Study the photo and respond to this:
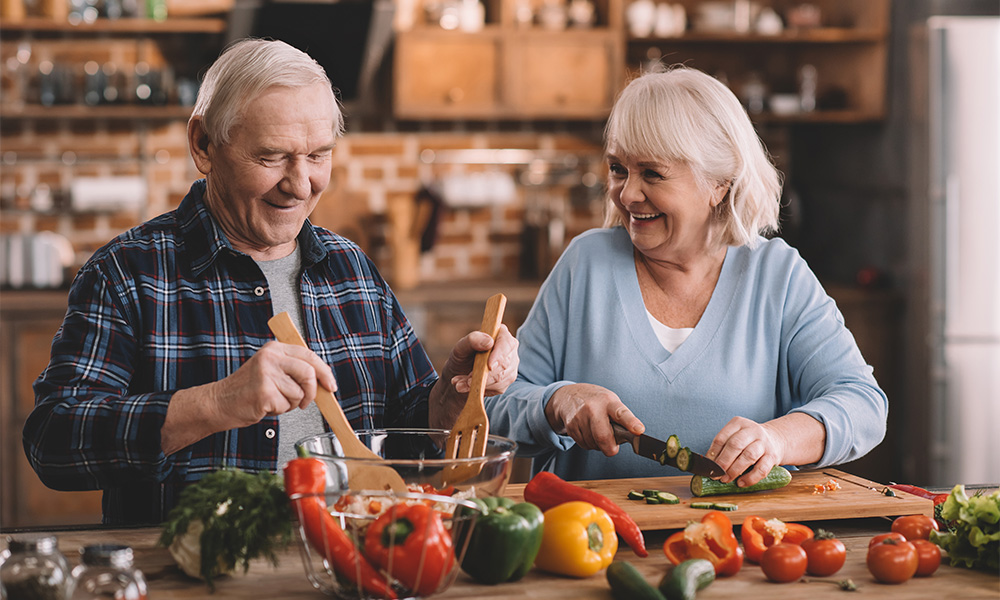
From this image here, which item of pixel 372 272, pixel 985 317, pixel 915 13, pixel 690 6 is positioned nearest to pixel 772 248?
pixel 372 272

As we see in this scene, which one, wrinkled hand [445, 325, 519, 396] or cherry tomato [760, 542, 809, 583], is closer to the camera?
cherry tomato [760, 542, 809, 583]

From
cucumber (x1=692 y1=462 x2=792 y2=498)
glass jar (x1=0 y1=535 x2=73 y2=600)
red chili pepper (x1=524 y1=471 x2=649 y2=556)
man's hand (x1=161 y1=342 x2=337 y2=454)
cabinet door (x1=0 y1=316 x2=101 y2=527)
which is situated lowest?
cabinet door (x1=0 y1=316 x2=101 y2=527)

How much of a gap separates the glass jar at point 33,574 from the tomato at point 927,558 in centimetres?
99

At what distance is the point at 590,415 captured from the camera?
5.61ft

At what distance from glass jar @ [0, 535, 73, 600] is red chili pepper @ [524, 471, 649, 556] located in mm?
632

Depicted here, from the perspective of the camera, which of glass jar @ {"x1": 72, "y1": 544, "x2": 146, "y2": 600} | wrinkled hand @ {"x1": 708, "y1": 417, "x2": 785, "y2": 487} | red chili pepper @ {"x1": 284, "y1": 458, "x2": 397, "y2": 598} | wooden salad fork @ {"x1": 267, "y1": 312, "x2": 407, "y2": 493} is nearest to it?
glass jar @ {"x1": 72, "y1": 544, "x2": 146, "y2": 600}

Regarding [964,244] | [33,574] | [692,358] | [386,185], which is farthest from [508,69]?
[33,574]

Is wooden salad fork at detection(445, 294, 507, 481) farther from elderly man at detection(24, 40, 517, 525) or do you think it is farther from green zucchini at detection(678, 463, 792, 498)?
green zucchini at detection(678, 463, 792, 498)

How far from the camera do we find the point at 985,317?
410cm

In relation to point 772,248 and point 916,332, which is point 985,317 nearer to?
point 916,332

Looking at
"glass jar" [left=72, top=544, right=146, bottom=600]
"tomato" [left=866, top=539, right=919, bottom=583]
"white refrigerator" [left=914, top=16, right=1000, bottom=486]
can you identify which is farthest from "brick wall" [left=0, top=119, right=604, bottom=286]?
"glass jar" [left=72, top=544, right=146, bottom=600]

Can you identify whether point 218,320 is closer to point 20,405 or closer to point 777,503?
point 777,503

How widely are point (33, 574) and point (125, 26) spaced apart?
360cm

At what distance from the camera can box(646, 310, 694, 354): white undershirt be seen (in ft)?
6.62
